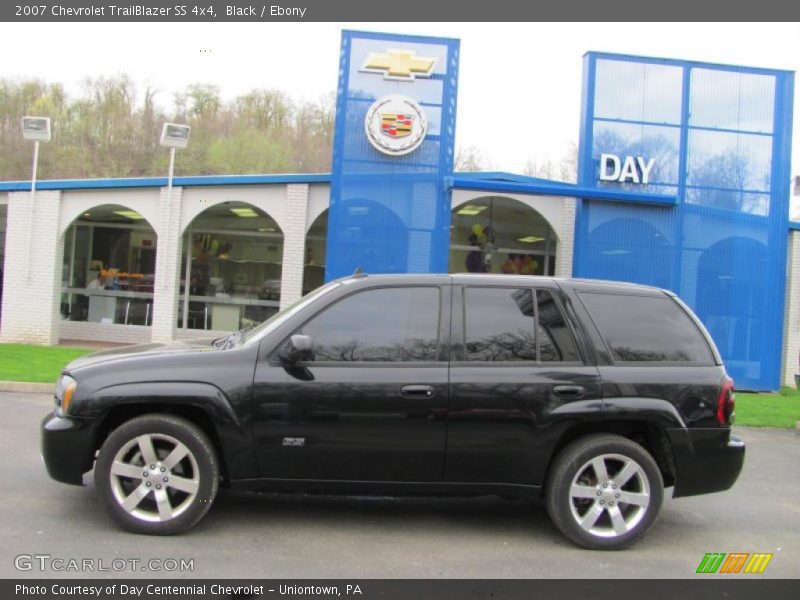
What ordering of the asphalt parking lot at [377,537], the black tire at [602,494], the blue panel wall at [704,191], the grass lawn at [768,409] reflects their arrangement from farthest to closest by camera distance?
the blue panel wall at [704,191] < the grass lawn at [768,409] < the black tire at [602,494] < the asphalt parking lot at [377,537]

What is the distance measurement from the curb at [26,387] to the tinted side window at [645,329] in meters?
7.89

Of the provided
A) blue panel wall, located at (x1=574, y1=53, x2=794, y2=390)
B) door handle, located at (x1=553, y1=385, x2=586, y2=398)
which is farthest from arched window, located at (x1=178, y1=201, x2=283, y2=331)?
door handle, located at (x1=553, y1=385, x2=586, y2=398)

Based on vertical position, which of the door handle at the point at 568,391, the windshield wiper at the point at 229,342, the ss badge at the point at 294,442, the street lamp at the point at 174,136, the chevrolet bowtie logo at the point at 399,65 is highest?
the chevrolet bowtie logo at the point at 399,65

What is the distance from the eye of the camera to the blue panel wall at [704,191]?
548 inches

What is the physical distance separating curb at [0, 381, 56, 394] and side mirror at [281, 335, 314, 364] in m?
6.70

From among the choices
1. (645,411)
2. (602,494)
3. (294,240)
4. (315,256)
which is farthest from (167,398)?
(315,256)

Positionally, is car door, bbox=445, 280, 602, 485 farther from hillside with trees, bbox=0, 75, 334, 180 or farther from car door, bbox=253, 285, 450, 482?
hillside with trees, bbox=0, 75, 334, 180

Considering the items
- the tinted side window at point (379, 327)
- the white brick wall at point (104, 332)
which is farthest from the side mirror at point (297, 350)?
the white brick wall at point (104, 332)

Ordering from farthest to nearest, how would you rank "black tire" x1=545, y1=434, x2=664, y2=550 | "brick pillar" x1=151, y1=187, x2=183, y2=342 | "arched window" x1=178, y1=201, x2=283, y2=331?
"arched window" x1=178, y1=201, x2=283, y2=331 → "brick pillar" x1=151, y1=187, x2=183, y2=342 → "black tire" x1=545, y1=434, x2=664, y2=550

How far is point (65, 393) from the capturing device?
4.88 m

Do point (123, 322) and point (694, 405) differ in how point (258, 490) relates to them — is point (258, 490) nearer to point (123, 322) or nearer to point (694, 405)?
point (694, 405)

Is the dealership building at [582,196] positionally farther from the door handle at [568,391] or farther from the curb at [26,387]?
the door handle at [568,391]

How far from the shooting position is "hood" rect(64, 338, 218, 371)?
5030 millimetres
